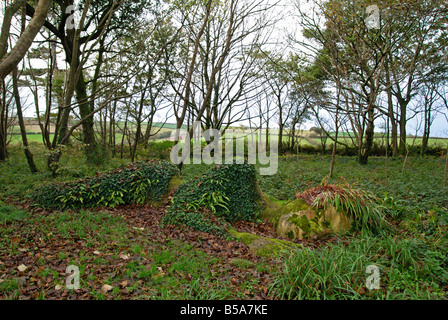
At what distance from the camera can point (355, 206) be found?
15.4 feet

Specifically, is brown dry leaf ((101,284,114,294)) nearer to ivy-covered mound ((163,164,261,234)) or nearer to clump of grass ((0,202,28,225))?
ivy-covered mound ((163,164,261,234))

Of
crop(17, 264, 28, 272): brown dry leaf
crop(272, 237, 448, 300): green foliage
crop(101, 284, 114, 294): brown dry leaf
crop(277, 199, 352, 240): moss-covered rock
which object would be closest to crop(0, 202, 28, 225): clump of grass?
crop(17, 264, 28, 272): brown dry leaf

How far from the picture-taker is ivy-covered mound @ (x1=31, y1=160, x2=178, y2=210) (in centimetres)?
588

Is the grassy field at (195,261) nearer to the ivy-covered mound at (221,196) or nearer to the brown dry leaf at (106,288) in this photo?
the brown dry leaf at (106,288)

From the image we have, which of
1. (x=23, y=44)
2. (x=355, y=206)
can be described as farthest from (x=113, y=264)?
(x=355, y=206)

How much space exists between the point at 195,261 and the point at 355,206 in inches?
113

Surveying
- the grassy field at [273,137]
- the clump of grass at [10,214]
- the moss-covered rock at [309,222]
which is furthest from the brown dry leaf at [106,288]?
the grassy field at [273,137]

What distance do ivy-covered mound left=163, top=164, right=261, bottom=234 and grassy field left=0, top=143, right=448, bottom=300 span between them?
58 centimetres

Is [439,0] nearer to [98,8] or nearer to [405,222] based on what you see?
[405,222]

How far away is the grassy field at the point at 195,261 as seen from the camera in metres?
2.90

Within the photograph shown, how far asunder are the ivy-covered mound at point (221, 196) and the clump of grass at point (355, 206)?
4.46 feet

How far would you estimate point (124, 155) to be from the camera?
55.2ft
